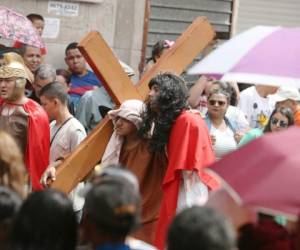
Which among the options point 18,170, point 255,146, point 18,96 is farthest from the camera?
point 18,96

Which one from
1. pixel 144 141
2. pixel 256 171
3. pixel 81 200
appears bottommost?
pixel 81 200

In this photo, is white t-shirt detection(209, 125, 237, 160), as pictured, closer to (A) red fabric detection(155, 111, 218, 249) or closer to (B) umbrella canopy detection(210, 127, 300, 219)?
(A) red fabric detection(155, 111, 218, 249)

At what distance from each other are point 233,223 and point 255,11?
33.9ft

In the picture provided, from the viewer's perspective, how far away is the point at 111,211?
4.54m

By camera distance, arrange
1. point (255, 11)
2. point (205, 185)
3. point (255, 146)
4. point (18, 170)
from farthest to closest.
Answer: point (255, 11), point (205, 185), point (18, 170), point (255, 146)

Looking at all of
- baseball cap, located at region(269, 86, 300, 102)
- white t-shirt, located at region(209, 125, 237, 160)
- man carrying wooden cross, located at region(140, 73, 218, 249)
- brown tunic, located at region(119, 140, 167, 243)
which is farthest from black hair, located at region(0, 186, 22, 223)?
baseball cap, located at region(269, 86, 300, 102)

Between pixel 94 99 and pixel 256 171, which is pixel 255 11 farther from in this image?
pixel 256 171

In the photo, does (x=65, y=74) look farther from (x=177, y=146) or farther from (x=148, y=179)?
(x=177, y=146)

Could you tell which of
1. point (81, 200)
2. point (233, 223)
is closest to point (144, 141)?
point (81, 200)

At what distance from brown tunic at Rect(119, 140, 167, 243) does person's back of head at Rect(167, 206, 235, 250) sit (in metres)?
3.65

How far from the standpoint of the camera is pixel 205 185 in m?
7.83

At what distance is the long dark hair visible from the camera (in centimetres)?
788

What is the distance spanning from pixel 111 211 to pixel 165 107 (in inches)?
134

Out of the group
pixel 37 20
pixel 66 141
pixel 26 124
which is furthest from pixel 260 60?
pixel 37 20
